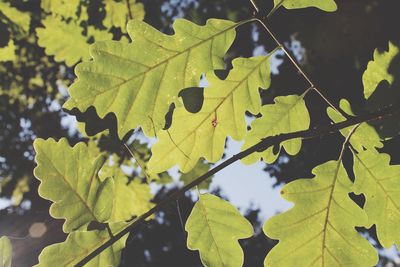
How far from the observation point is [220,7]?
650cm

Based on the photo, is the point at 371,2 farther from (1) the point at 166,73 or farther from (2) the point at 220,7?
(1) the point at 166,73

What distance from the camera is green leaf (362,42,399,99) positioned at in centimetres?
145

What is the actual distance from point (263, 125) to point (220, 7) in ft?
17.5

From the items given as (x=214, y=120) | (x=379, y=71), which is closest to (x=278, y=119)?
(x=214, y=120)

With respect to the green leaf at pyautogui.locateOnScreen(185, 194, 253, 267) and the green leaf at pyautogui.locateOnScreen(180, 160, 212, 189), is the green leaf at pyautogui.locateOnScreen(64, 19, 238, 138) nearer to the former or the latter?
the green leaf at pyautogui.locateOnScreen(185, 194, 253, 267)

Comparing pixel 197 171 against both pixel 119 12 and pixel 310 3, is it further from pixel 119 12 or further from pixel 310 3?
pixel 310 3

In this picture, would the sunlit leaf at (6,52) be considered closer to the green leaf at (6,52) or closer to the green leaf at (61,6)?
the green leaf at (6,52)

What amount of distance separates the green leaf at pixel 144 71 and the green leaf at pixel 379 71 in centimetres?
52

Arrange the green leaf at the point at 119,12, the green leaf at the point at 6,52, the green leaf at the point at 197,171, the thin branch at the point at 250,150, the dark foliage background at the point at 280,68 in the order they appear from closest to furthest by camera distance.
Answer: the thin branch at the point at 250,150 < the green leaf at the point at 6,52 < the green leaf at the point at 197,171 < the green leaf at the point at 119,12 < the dark foliage background at the point at 280,68

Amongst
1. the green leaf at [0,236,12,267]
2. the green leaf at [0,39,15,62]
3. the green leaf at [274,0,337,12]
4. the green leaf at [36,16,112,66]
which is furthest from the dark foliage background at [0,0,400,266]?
the green leaf at [0,236,12,267]

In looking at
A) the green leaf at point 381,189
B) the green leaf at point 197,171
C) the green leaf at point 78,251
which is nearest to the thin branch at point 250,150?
the green leaf at point 78,251

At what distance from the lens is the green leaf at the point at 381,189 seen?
1399mm

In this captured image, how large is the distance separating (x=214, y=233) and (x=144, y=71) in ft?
1.90

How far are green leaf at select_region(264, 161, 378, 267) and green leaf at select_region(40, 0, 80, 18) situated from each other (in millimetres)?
2373
